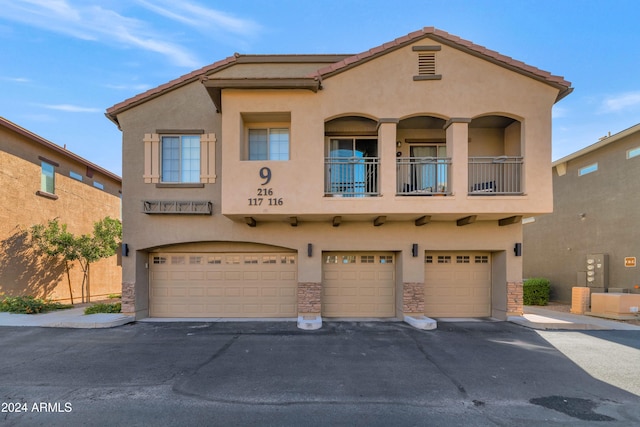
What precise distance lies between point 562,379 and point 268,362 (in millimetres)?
5375

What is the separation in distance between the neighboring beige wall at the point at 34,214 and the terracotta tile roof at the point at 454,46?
41.5ft

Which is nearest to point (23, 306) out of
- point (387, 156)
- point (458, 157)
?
point (387, 156)

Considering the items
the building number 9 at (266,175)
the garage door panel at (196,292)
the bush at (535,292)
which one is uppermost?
the building number 9 at (266,175)

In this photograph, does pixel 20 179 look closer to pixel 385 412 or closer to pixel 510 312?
pixel 385 412

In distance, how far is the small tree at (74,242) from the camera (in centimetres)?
1260

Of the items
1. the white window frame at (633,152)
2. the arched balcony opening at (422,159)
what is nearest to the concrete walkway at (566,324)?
the arched balcony opening at (422,159)

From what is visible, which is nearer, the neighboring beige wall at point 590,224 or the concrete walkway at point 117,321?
the concrete walkway at point 117,321

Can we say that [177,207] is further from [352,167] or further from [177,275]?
[352,167]

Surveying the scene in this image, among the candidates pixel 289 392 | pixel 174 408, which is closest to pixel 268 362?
pixel 289 392

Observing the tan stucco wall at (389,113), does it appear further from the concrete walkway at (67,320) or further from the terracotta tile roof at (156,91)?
the concrete walkway at (67,320)

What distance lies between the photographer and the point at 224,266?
1000 centimetres

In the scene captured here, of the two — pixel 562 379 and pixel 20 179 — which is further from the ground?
pixel 20 179

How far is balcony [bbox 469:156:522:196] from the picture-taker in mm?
8945

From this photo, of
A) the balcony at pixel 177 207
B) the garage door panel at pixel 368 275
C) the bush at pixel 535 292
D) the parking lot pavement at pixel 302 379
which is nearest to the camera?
the parking lot pavement at pixel 302 379
